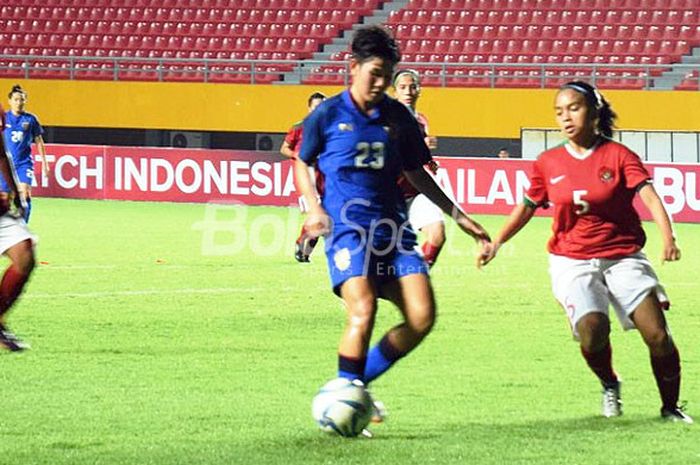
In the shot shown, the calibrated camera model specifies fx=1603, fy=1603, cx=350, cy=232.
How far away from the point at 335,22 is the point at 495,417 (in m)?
28.2

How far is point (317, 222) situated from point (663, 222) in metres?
1.75

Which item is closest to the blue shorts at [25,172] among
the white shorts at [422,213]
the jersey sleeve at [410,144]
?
the white shorts at [422,213]

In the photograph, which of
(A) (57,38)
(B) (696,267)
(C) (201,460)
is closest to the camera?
(C) (201,460)

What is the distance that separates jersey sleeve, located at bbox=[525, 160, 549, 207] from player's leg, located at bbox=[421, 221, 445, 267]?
17.7ft

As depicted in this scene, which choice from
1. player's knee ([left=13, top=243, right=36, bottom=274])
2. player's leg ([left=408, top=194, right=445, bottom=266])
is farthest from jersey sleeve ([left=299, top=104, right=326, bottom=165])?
player's leg ([left=408, top=194, right=445, bottom=266])

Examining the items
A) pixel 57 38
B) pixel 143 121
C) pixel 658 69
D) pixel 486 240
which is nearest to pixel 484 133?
pixel 658 69

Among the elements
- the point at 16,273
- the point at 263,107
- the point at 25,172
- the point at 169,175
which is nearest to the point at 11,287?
the point at 16,273

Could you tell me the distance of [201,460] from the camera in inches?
271

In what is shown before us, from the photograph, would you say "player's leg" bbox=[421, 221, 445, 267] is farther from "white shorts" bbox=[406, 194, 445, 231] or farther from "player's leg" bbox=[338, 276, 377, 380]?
"player's leg" bbox=[338, 276, 377, 380]

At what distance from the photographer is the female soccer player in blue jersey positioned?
755 cm

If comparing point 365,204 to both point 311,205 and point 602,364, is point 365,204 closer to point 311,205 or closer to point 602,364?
point 311,205

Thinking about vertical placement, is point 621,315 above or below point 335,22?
below

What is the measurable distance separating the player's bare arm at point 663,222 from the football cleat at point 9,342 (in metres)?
4.78

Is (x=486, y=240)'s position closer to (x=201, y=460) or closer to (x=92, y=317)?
(x=201, y=460)
